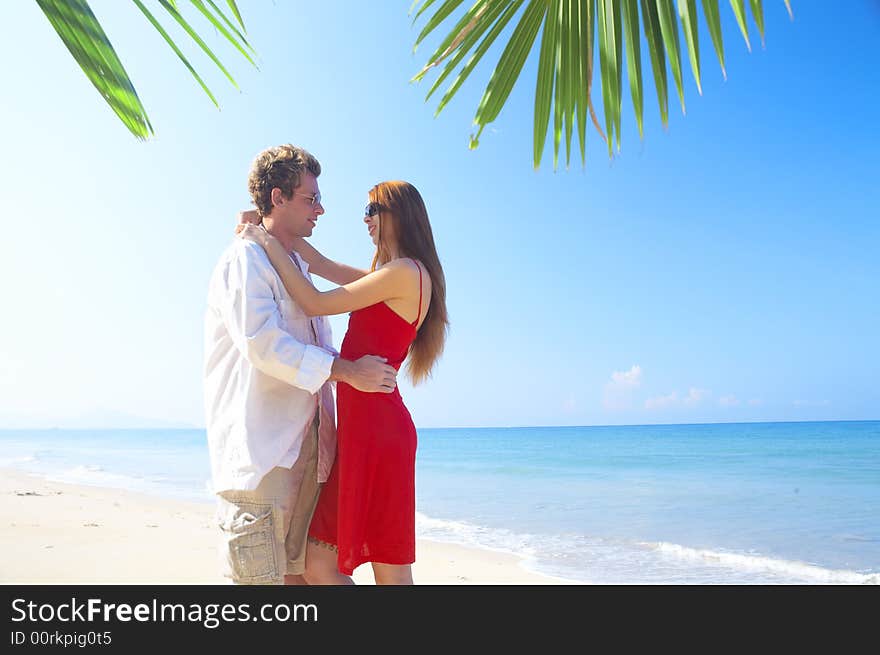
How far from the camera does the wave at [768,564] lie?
7.37 m

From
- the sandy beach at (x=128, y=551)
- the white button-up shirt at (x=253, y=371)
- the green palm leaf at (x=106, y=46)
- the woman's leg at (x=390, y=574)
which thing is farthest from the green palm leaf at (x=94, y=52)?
the sandy beach at (x=128, y=551)

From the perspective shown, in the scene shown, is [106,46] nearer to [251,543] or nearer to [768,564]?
[251,543]

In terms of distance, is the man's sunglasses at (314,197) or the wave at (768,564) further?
the wave at (768,564)

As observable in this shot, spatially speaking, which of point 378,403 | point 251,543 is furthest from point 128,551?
point 378,403

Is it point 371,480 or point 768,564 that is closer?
point 371,480

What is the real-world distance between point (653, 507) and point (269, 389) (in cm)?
1271

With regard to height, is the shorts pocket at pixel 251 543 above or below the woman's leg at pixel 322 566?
above

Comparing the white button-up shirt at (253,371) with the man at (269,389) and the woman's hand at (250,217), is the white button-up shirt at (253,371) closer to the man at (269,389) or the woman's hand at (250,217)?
the man at (269,389)

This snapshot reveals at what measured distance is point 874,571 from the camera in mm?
7652

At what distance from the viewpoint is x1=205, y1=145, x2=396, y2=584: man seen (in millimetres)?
2057

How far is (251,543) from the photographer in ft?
6.75
